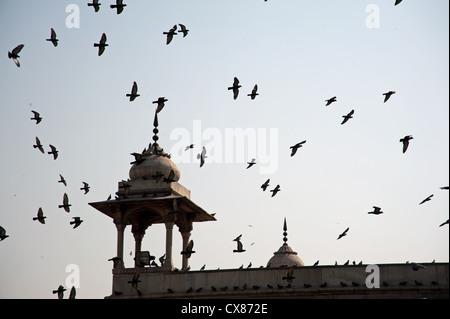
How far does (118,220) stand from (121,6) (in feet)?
32.8

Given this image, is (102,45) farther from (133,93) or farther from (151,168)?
(151,168)

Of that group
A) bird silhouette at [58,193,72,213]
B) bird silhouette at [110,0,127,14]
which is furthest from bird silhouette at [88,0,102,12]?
bird silhouette at [58,193,72,213]

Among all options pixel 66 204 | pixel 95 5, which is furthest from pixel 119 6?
pixel 66 204

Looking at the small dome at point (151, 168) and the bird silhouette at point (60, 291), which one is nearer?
the bird silhouette at point (60, 291)

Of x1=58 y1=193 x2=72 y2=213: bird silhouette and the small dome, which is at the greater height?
the small dome

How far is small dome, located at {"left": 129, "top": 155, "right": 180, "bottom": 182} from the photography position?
4338cm

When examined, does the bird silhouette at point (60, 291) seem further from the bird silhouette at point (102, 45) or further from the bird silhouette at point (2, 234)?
the bird silhouette at point (102, 45)

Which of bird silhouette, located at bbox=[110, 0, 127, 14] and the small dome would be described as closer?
bird silhouette, located at bbox=[110, 0, 127, 14]

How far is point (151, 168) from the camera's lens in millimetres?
43469

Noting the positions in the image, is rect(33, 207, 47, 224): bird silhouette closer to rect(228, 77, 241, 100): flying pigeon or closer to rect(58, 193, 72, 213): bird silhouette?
rect(58, 193, 72, 213): bird silhouette

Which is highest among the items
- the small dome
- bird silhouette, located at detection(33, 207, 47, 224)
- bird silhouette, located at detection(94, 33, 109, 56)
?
bird silhouette, located at detection(94, 33, 109, 56)

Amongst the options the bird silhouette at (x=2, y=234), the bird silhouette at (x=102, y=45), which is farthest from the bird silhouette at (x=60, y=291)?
the bird silhouette at (x=102, y=45)

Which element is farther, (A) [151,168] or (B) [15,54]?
(A) [151,168]

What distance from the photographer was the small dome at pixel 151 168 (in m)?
43.4
